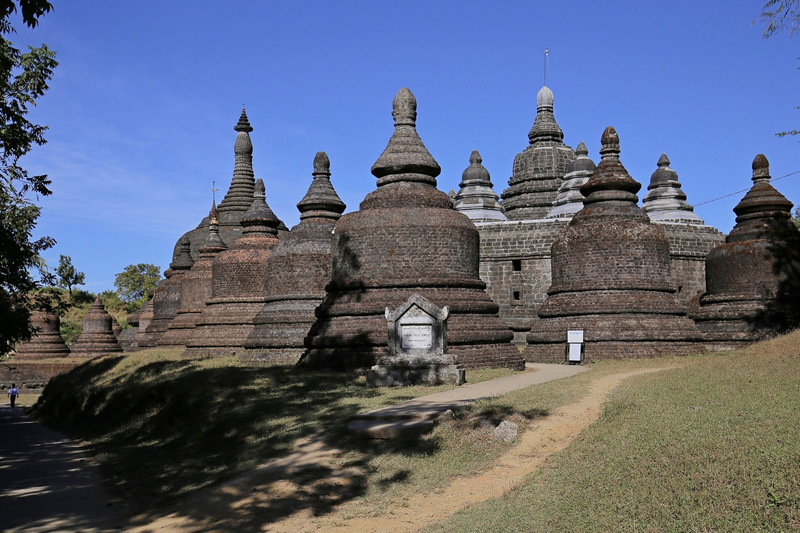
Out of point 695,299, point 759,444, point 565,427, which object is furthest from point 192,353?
point 759,444

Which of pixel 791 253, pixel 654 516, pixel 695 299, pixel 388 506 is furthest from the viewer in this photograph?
pixel 695 299

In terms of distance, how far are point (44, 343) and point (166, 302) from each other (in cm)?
771

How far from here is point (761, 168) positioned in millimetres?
23562

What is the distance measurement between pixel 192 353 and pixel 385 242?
34.5ft

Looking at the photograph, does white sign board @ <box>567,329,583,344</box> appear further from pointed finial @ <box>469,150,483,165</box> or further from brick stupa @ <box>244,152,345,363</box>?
pointed finial @ <box>469,150,483,165</box>

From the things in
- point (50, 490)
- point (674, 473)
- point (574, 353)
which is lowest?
point (50, 490)

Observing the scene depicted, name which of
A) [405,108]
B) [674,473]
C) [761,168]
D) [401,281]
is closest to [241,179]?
[405,108]

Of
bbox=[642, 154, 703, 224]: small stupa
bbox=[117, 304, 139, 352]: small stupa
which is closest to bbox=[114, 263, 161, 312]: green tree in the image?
bbox=[117, 304, 139, 352]: small stupa

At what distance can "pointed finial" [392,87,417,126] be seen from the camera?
19.8 meters

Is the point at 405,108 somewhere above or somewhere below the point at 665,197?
below

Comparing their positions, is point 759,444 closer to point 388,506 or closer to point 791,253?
point 388,506

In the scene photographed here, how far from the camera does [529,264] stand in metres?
27.5

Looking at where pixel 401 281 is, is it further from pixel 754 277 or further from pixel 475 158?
pixel 475 158

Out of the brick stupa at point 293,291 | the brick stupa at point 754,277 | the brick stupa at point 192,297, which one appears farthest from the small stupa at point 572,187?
the brick stupa at point 192,297
